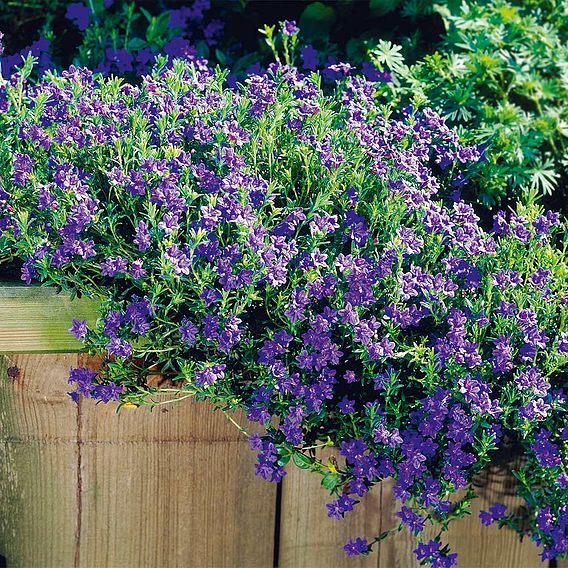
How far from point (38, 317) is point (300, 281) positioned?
560 mm

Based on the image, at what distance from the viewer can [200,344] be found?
169 cm

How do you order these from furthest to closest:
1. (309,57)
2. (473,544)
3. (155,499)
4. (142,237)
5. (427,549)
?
(309,57) < (473,544) < (155,499) < (427,549) < (142,237)

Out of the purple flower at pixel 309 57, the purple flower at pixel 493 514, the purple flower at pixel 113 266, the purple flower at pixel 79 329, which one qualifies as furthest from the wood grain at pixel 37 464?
the purple flower at pixel 309 57

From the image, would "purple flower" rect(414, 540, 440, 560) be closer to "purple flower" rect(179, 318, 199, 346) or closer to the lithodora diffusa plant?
the lithodora diffusa plant

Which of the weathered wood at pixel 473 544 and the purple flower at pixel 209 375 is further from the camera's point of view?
the weathered wood at pixel 473 544

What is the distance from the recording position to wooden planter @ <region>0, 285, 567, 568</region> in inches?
75.4

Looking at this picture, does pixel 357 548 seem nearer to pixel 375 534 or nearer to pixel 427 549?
pixel 427 549

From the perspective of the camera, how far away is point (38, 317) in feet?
5.65

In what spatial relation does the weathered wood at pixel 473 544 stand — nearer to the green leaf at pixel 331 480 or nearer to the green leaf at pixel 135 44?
the green leaf at pixel 331 480

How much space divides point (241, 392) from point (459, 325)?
0.47m

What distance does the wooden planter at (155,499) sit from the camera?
6.29 feet

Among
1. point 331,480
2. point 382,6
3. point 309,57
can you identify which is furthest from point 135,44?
point 331,480

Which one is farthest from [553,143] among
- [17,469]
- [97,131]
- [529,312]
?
[17,469]

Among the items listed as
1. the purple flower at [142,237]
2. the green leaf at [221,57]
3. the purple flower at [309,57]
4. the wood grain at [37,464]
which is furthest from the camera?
the green leaf at [221,57]
